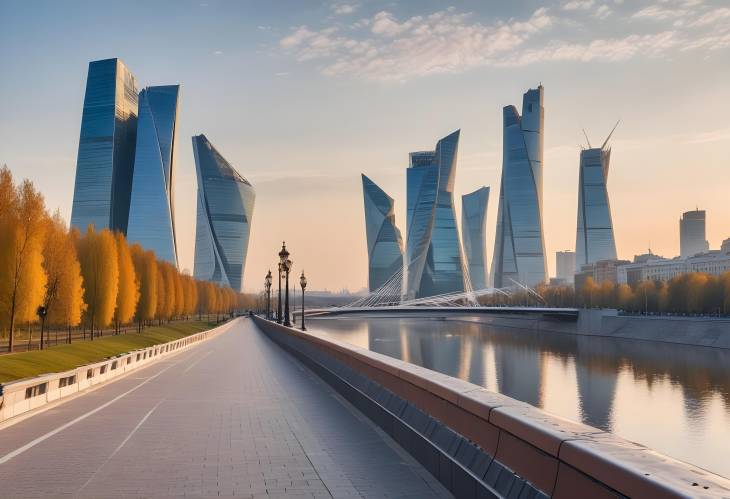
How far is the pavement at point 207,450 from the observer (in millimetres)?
8766

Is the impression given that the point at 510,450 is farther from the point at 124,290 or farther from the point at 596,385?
the point at 124,290

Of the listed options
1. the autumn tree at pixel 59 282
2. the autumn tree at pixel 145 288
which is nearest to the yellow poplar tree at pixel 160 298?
the autumn tree at pixel 145 288

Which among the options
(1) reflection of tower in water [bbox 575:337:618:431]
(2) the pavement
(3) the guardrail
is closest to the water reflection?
(1) reflection of tower in water [bbox 575:337:618:431]

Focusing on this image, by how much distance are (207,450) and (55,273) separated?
158ft

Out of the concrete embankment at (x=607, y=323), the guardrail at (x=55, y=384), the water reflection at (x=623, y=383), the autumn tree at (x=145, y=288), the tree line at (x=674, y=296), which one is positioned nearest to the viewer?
the guardrail at (x=55, y=384)

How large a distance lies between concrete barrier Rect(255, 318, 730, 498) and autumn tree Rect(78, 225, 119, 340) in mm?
55775

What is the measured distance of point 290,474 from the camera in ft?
31.6

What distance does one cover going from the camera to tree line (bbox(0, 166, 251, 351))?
1818 inches

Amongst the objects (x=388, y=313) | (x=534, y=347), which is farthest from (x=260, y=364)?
(x=388, y=313)

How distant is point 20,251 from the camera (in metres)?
46.3

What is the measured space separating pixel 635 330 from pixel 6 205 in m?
84.6

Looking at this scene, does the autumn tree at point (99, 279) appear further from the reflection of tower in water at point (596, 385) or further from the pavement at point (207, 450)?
the pavement at point (207, 450)

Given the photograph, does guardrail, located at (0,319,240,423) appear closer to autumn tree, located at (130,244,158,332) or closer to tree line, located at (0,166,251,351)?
tree line, located at (0,166,251,351)

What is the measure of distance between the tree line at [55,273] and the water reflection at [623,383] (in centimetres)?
2887
